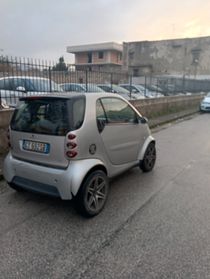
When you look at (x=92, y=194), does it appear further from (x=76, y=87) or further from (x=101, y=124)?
(x=76, y=87)

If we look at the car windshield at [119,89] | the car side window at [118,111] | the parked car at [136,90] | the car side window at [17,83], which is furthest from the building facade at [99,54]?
the car side window at [118,111]

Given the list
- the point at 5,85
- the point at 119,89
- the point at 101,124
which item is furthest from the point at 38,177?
the point at 119,89

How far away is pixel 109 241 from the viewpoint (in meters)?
2.80

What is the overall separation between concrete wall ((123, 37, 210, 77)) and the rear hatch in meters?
39.3

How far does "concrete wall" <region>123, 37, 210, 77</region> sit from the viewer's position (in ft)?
126

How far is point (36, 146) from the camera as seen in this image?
10.9 feet

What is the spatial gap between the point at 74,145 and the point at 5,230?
1324 millimetres

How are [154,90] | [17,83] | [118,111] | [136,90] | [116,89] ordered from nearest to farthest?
[118,111], [17,83], [116,89], [136,90], [154,90]

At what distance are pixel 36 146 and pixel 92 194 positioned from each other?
100 centimetres

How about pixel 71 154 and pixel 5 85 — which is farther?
pixel 5 85

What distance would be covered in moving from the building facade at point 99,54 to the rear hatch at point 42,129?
4595 centimetres

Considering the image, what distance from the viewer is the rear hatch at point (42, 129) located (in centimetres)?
314

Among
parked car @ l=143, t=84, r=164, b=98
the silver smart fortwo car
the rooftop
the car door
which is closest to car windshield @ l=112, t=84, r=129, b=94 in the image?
parked car @ l=143, t=84, r=164, b=98

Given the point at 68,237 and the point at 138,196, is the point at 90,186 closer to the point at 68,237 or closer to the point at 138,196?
the point at 68,237
